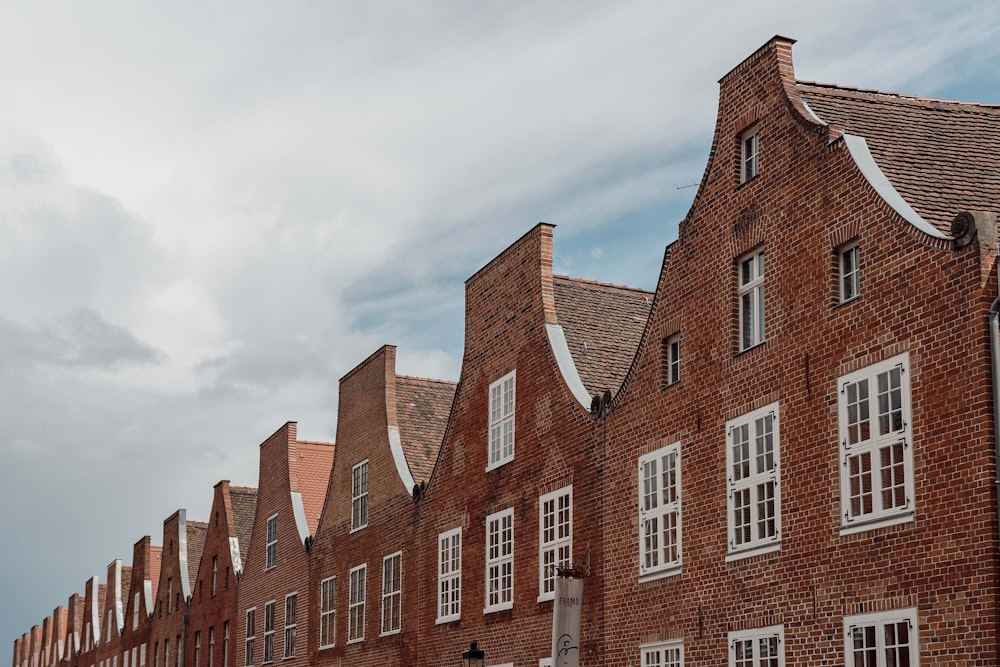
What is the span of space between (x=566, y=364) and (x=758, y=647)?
8.14 m

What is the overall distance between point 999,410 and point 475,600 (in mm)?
14673

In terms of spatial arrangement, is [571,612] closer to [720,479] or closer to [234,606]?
[720,479]

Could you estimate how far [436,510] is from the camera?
2991 cm

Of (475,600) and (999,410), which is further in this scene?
(475,600)

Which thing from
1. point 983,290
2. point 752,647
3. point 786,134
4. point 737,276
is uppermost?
point 786,134

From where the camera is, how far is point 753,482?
18875 mm

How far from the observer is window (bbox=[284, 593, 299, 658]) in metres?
38.6

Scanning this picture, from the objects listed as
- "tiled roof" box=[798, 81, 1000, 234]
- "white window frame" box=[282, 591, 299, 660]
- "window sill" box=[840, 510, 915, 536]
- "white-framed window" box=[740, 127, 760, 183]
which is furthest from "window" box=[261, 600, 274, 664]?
"window sill" box=[840, 510, 915, 536]

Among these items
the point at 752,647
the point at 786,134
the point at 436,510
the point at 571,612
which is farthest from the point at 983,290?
the point at 436,510

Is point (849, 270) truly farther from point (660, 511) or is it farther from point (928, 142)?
point (660, 511)

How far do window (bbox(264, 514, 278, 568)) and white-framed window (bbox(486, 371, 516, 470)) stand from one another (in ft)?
50.4

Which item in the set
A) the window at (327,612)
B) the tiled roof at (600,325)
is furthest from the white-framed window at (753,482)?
the window at (327,612)

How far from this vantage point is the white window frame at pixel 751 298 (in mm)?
19391

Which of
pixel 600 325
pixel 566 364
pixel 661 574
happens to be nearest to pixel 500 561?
pixel 566 364
